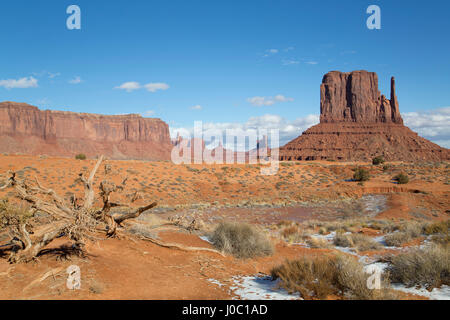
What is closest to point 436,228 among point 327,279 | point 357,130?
point 327,279

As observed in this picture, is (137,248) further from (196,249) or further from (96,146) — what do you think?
(96,146)

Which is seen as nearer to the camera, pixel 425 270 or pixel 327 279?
pixel 327 279

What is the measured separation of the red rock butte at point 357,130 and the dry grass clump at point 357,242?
6684cm

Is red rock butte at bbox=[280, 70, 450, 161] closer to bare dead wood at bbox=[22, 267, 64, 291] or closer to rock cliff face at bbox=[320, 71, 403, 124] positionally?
rock cliff face at bbox=[320, 71, 403, 124]

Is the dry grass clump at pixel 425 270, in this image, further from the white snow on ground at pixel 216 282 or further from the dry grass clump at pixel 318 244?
the dry grass clump at pixel 318 244

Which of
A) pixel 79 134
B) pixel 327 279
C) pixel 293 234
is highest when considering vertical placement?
pixel 79 134

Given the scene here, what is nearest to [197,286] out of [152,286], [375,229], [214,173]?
[152,286]

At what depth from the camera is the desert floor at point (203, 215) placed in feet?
17.2

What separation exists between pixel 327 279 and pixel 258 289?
52.1 inches

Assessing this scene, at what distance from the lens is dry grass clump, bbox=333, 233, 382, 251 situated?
9914mm

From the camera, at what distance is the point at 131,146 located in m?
132

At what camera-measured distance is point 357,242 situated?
413 inches

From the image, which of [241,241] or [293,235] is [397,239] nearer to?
[293,235]

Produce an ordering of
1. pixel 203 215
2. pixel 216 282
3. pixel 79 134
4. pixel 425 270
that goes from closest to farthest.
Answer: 1. pixel 425 270
2. pixel 216 282
3. pixel 203 215
4. pixel 79 134
